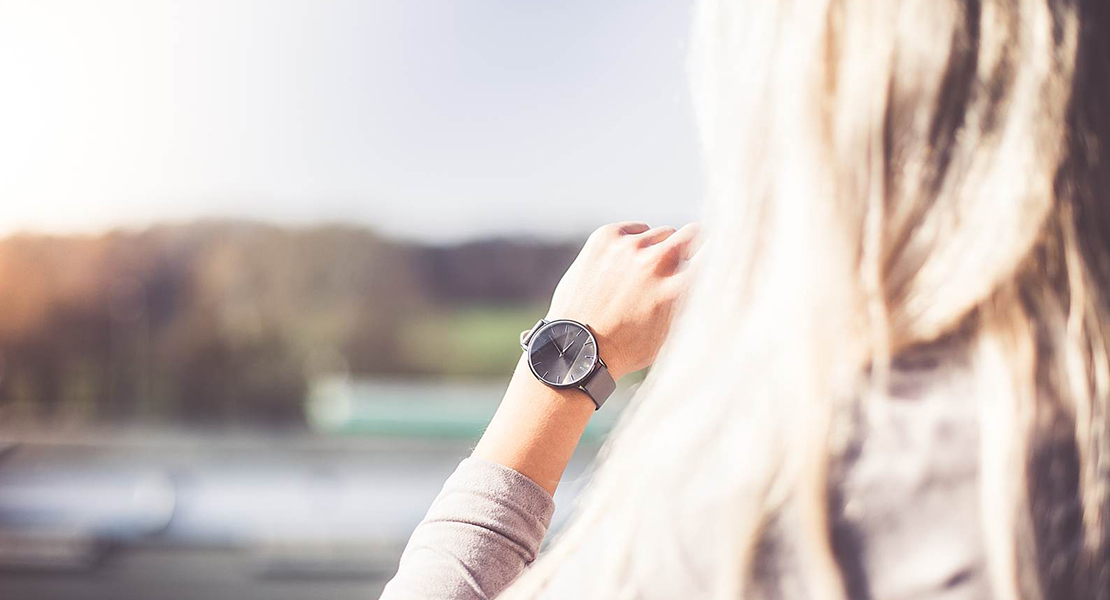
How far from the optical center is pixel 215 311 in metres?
8.37

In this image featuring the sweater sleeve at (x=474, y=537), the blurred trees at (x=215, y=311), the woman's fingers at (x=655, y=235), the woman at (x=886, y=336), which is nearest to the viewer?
the woman at (x=886, y=336)

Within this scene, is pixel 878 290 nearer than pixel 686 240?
Yes

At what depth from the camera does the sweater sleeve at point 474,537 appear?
534 mm

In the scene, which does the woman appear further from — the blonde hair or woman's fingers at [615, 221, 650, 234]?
woman's fingers at [615, 221, 650, 234]

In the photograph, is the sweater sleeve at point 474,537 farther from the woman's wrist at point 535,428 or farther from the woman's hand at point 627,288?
the woman's hand at point 627,288

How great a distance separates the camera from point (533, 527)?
0.57 metres

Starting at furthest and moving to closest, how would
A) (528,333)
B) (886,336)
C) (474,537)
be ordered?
(528,333), (474,537), (886,336)

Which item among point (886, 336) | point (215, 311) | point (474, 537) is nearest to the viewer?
point (886, 336)

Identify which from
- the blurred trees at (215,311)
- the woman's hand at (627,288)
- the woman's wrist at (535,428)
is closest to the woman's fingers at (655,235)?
the woman's hand at (627,288)

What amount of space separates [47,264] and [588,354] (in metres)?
8.28

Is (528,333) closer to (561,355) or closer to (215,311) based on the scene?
(561,355)

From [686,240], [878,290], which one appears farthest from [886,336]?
[686,240]

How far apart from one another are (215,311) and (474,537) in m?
8.30

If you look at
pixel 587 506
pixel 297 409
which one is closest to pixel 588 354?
pixel 587 506
